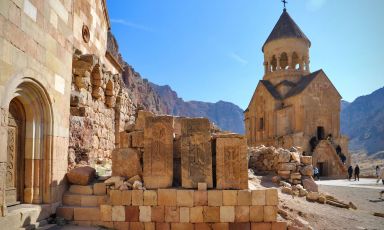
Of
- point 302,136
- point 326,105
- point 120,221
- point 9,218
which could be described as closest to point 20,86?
point 9,218

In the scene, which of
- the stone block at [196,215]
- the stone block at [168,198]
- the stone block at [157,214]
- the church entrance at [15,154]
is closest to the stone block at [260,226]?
the stone block at [196,215]

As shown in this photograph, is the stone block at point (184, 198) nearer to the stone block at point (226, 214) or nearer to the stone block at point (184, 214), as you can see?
the stone block at point (184, 214)

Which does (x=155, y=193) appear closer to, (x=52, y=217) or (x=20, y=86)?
(x=52, y=217)

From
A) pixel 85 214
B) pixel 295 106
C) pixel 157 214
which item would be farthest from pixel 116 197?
pixel 295 106

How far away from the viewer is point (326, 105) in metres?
28.1

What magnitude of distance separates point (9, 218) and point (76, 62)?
11.0 feet

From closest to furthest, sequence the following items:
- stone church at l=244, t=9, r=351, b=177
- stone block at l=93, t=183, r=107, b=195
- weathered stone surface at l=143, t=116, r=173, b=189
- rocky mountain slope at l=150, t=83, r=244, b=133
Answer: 1. weathered stone surface at l=143, t=116, r=173, b=189
2. stone block at l=93, t=183, r=107, b=195
3. stone church at l=244, t=9, r=351, b=177
4. rocky mountain slope at l=150, t=83, r=244, b=133

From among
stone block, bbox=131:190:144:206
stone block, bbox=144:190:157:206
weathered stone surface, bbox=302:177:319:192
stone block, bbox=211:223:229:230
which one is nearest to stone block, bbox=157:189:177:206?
stone block, bbox=144:190:157:206

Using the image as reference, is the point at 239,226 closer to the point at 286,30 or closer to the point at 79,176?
the point at 79,176

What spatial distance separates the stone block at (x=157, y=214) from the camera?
542 cm

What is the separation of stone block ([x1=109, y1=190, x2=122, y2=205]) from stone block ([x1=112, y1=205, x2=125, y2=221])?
7cm

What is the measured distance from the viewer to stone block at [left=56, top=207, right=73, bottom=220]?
5.46 m

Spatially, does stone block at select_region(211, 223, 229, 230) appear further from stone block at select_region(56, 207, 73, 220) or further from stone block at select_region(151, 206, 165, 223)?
stone block at select_region(56, 207, 73, 220)

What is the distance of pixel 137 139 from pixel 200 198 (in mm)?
1727
